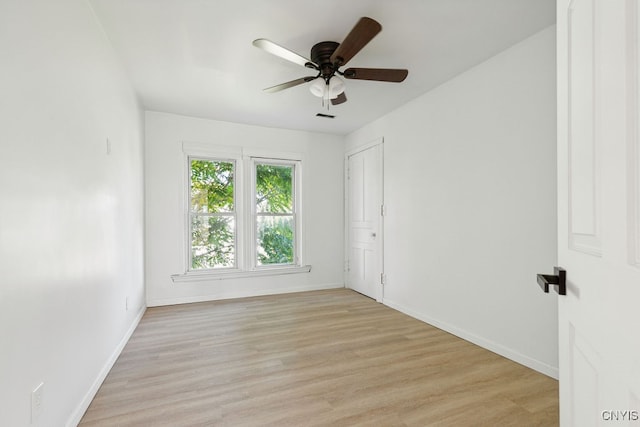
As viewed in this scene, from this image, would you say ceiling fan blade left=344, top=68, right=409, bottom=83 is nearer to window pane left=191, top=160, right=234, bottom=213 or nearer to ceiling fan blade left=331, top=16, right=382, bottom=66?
ceiling fan blade left=331, top=16, right=382, bottom=66

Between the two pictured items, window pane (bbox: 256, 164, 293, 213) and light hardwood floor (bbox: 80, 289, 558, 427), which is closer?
light hardwood floor (bbox: 80, 289, 558, 427)

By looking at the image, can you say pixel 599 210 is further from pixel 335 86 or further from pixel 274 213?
pixel 274 213

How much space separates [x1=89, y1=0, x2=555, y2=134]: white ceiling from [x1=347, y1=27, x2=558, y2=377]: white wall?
0.98ft

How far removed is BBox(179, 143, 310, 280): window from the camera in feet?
14.3

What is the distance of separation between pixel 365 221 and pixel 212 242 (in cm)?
229

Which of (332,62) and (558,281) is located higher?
(332,62)

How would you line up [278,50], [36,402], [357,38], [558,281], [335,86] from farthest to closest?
[335,86]
[278,50]
[357,38]
[36,402]
[558,281]

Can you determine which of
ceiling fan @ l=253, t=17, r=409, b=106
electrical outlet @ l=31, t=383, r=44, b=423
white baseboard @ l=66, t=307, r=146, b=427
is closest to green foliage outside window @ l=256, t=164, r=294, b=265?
white baseboard @ l=66, t=307, r=146, b=427

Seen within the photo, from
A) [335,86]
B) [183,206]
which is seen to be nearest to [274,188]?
[183,206]

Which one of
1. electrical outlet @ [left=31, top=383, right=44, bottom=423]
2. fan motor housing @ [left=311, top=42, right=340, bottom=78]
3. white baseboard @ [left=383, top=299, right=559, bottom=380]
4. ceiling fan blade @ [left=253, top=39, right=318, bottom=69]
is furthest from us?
fan motor housing @ [left=311, top=42, right=340, bottom=78]

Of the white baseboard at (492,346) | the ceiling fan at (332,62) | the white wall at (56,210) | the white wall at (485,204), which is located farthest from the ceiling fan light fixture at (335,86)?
the white baseboard at (492,346)

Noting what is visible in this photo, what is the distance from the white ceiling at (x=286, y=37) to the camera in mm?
2035

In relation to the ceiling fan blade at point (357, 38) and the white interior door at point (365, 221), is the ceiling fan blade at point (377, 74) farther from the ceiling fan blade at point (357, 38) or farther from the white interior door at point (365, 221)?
the white interior door at point (365, 221)

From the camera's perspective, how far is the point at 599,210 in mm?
685
